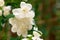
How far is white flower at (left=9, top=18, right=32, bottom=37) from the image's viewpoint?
800 mm

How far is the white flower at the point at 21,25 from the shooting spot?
800 mm

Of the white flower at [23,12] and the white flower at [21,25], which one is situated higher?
the white flower at [23,12]

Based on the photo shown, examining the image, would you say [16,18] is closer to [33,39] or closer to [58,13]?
[33,39]

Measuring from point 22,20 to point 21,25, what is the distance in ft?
0.08

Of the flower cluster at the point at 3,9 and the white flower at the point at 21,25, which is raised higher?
the flower cluster at the point at 3,9

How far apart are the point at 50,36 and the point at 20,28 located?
212cm

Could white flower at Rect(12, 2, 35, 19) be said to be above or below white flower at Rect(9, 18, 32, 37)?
above

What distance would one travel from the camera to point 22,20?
0.80 meters

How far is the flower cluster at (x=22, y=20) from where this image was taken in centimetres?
79

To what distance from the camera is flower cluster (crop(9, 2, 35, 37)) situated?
792 millimetres

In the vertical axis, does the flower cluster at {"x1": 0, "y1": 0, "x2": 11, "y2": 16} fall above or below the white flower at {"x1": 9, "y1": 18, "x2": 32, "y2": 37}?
above

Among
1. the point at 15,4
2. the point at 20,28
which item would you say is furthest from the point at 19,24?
the point at 15,4

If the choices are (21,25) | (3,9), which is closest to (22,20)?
(21,25)

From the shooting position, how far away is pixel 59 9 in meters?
3.26
